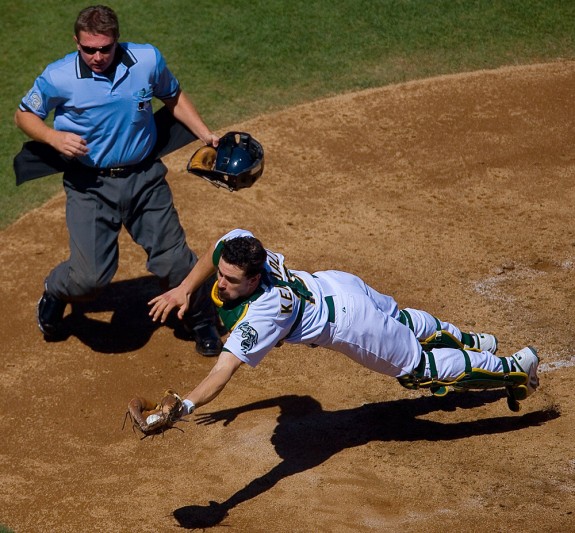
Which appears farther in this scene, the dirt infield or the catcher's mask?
the catcher's mask

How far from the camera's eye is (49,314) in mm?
7621

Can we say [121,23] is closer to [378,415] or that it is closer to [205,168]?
[205,168]

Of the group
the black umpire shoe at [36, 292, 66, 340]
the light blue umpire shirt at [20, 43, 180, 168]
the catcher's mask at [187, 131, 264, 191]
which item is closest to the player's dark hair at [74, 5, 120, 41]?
the light blue umpire shirt at [20, 43, 180, 168]

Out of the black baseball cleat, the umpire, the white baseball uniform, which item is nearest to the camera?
the white baseball uniform

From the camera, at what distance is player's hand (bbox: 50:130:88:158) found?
6730mm

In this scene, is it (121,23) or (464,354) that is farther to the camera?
(121,23)

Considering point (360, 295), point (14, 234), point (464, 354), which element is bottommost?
point (14, 234)

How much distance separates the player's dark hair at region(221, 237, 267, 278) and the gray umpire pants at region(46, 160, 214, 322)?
1.87 metres

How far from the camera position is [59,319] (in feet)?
25.2

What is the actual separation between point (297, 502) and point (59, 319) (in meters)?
2.69

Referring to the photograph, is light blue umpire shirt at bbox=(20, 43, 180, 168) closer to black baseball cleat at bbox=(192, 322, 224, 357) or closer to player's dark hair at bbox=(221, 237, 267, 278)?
black baseball cleat at bbox=(192, 322, 224, 357)

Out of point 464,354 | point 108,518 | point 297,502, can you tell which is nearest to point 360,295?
point 464,354

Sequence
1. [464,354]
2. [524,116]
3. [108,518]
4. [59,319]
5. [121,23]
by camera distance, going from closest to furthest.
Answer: [108,518] < [464,354] < [59,319] < [524,116] < [121,23]

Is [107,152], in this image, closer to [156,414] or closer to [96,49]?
[96,49]
